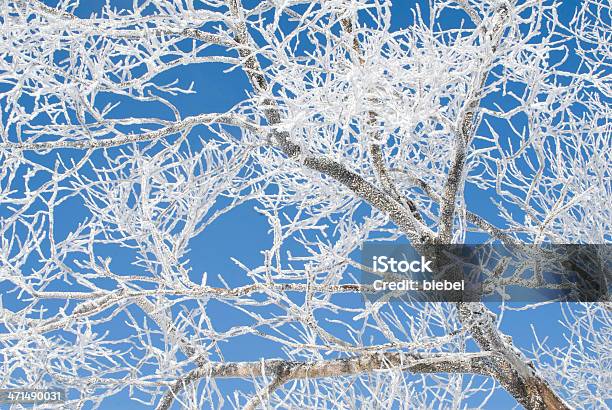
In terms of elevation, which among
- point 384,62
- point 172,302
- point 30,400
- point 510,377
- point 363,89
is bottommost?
point 30,400

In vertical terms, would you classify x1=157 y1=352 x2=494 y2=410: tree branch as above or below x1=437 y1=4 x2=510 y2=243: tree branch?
below

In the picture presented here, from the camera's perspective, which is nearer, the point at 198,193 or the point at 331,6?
the point at 331,6

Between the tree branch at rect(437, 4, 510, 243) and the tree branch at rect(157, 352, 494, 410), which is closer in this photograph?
the tree branch at rect(437, 4, 510, 243)

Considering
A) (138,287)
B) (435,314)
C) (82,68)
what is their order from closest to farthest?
(138,287)
(82,68)
(435,314)

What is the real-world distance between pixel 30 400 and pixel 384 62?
3833 mm

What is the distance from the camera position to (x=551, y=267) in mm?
5102

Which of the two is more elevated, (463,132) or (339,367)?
(463,132)

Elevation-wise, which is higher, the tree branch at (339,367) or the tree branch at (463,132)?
the tree branch at (463,132)

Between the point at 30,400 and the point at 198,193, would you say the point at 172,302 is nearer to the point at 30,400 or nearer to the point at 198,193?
the point at 198,193

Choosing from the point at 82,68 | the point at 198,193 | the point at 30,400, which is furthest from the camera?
the point at 30,400

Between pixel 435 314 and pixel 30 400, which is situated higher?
pixel 435 314

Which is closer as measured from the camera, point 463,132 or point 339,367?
point 463,132

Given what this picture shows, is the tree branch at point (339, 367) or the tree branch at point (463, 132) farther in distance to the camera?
the tree branch at point (339, 367)

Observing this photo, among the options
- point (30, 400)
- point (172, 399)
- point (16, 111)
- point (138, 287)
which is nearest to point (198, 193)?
point (138, 287)
